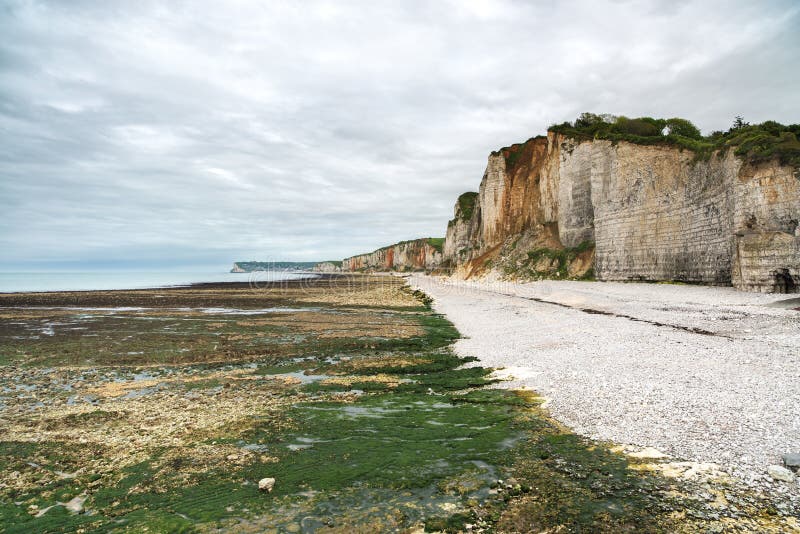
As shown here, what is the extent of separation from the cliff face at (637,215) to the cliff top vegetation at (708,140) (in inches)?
26.3

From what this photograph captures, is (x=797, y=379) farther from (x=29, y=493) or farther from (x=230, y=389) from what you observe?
(x=29, y=493)

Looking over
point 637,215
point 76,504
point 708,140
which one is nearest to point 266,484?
point 76,504

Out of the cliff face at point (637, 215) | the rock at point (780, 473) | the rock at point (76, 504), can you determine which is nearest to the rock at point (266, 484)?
the rock at point (76, 504)

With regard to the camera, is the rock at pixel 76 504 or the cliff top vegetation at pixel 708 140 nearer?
the rock at pixel 76 504

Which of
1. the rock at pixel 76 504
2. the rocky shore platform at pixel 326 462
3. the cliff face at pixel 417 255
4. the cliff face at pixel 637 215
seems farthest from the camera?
the cliff face at pixel 417 255

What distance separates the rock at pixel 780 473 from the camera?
5074mm

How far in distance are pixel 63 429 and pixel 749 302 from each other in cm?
2564

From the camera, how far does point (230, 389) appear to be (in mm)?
11102

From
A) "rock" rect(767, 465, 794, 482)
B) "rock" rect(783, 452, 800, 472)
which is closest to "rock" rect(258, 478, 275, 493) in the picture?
"rock" rect(767, 465, 794, 482)

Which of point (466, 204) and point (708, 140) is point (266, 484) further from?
point (466, 204)

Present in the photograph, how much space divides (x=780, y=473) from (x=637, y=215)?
37179 mm

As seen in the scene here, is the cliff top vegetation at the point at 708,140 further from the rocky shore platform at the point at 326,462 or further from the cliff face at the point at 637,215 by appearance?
the rocky shore platform at the point at 326,462

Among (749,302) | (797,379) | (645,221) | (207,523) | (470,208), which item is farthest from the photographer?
(470,208)

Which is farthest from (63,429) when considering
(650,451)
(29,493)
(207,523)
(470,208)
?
(470,208)
